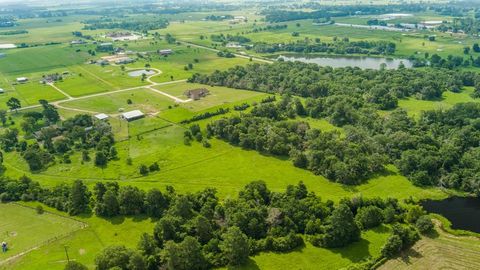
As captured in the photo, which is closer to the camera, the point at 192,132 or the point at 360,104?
the point at 192,132

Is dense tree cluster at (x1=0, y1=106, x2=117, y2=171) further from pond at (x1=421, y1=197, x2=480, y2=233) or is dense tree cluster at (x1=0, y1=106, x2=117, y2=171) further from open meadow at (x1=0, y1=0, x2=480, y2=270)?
pond at (x1=421, y1=197, x2=480, y2=233)

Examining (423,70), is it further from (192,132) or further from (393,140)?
(192,132)

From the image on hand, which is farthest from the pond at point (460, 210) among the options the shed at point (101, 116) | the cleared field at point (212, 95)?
the shed at point (101, 116)

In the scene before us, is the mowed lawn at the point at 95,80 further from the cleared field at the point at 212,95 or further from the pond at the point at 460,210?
the pond at the point at 460,210

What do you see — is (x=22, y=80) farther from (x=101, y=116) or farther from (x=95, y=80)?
(x=101, y=116)

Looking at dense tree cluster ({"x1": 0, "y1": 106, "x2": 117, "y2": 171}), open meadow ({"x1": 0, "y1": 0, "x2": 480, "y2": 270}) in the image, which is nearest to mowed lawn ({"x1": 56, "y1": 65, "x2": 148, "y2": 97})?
open meadow ({"x1": 0, "y1": 0, "x2": 480, "y2": 270})

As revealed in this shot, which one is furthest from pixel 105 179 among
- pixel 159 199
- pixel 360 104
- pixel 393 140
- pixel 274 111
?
pixel 360 104
